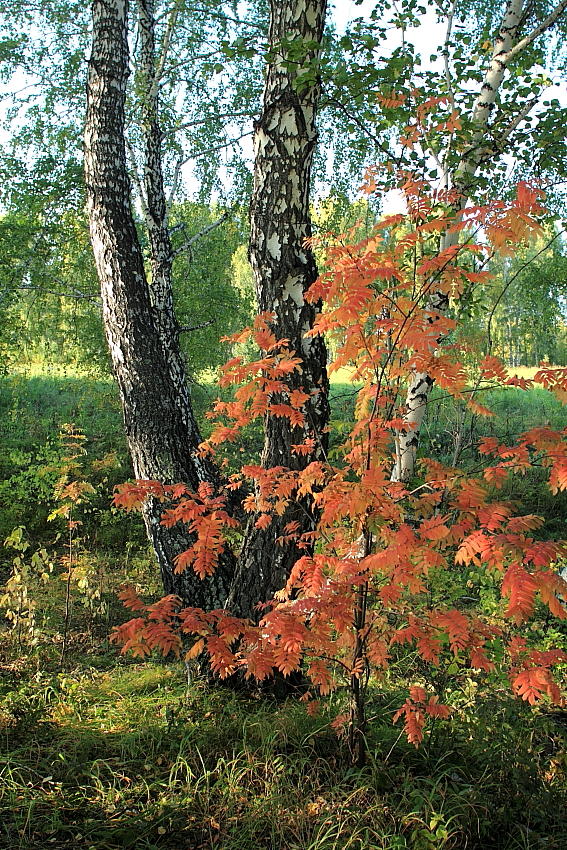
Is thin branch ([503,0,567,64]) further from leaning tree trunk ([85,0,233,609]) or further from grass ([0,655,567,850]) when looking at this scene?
grass ([0,655,567,850])

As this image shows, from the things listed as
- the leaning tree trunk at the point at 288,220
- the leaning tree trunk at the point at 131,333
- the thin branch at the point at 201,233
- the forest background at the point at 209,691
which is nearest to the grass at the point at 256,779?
the forest background at the point at 209,691

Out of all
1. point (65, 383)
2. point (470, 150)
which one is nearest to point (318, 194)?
point (470, 150)

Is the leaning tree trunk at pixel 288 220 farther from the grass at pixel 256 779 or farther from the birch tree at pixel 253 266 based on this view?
the grass at pixel 256 779

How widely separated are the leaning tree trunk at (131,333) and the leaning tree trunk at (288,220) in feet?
3.09

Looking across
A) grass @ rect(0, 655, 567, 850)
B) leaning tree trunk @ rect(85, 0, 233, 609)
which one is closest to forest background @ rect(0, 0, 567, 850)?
grass @ rect(0, 655, 567, 850)

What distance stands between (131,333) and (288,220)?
53.1 inches

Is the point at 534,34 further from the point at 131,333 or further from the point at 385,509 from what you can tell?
the point at 385,509

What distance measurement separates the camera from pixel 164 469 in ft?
13.1

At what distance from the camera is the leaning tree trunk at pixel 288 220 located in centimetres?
328

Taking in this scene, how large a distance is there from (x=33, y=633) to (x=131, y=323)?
2259mm

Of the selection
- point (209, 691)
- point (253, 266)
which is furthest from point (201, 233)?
point (209, 691)

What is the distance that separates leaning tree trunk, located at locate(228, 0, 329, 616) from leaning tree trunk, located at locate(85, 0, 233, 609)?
0.94m

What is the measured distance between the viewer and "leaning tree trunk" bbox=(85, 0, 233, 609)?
12.9 ft

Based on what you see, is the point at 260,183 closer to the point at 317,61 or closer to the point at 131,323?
the point at 317,61
